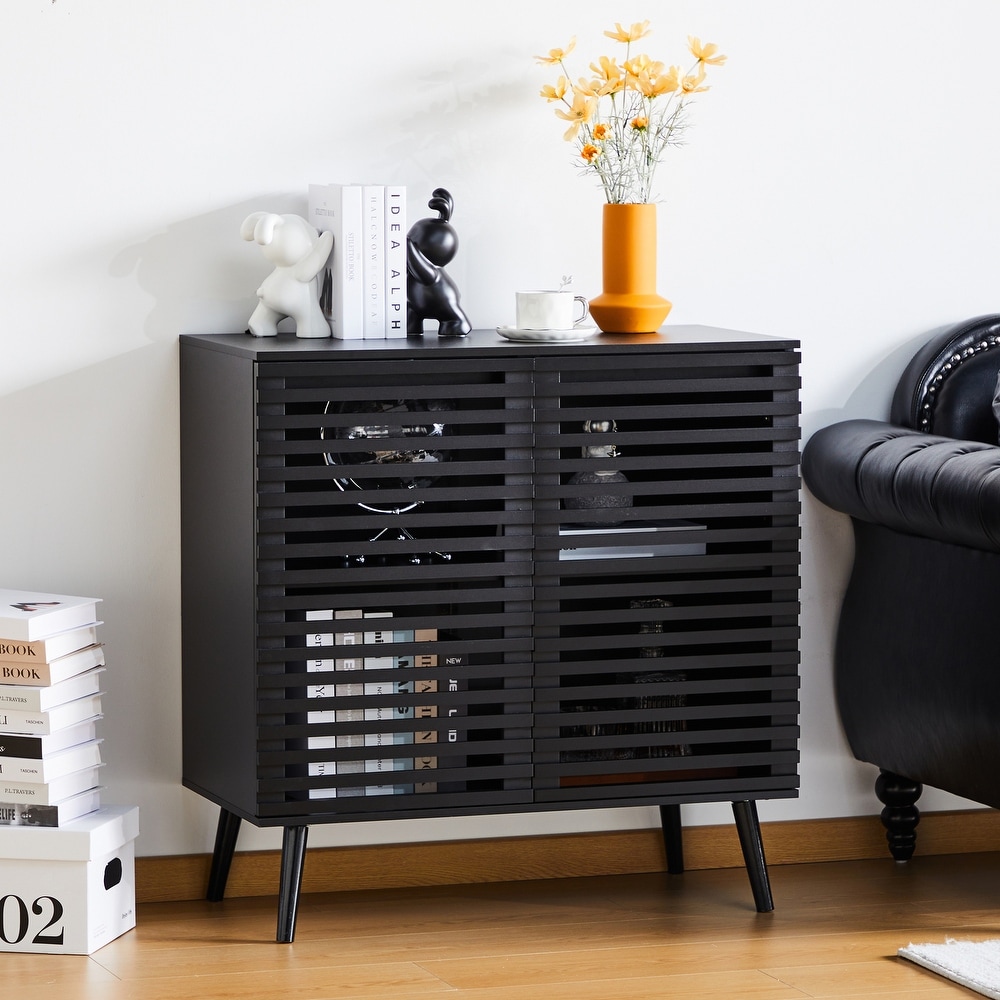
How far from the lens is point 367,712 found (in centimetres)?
236

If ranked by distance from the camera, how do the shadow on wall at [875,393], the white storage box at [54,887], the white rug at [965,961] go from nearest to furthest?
the white rug at [965,961]
the white storage box at [54,887]
the shadow on wall at [875,393]

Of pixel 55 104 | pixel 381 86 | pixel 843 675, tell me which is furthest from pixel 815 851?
pixel 55 104

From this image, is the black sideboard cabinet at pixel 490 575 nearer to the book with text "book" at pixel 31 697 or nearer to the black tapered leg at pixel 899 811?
the book with text "book" at pixel 31 697

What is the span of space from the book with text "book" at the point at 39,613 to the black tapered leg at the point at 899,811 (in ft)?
4.57

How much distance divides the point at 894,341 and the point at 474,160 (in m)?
0.84

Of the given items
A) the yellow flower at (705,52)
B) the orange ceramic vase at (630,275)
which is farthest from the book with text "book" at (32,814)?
the yellow flower at (705,52)

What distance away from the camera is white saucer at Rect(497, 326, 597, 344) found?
2391mm

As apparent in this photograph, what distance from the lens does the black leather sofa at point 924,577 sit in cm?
239

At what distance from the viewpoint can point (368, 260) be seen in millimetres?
2451

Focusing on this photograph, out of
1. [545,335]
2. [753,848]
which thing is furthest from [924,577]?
[545,335]

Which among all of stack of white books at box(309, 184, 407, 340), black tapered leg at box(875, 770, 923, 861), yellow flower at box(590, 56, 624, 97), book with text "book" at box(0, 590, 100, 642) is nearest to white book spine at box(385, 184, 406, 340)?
stack of white books at box(309, 184, 407, 340)

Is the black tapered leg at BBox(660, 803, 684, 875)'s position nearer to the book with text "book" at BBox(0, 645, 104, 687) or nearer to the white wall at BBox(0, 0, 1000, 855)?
the white wall at BBox(0, 0, 1000, 855)

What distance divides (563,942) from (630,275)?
1050mm

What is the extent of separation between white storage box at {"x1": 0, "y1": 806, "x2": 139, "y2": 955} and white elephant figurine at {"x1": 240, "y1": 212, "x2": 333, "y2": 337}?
0.82m
